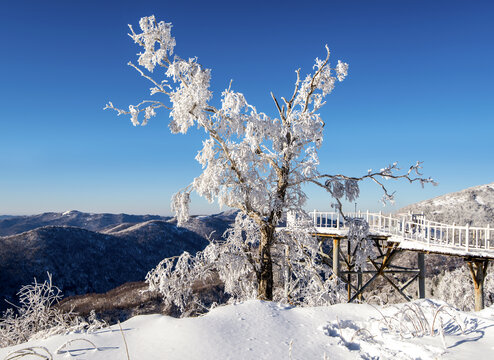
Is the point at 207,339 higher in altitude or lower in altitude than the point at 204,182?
lower

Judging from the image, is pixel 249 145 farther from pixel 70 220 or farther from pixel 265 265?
pixel 70 220

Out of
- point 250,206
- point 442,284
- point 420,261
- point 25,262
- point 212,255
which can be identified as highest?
point 250,206

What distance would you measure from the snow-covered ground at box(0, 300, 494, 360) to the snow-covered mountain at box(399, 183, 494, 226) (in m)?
45.3

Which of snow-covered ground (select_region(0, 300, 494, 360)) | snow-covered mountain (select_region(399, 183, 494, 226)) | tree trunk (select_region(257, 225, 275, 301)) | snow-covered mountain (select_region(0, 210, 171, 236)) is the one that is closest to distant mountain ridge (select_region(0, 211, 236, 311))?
tree trunk (select_region(257, 225, 275, 301))

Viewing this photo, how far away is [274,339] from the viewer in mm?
2738

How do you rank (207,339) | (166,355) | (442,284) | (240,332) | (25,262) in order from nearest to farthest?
(166,355) → (207,339) → (240,332) → (442,284) → (25,262)

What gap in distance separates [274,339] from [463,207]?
5564 centimetres

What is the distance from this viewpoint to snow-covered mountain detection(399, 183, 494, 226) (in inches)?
1661

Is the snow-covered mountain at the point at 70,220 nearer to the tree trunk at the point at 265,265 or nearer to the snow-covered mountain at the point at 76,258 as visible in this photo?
the snow-covered mountain at the point at 76,258

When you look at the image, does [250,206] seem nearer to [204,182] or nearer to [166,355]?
[204,182]

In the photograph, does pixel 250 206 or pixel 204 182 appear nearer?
pixel 204 182

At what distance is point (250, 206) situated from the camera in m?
7.21

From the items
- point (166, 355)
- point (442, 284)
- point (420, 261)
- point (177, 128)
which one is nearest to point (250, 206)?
Result: point (177, 128)

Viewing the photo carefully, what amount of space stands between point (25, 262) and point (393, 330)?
62369 millimetres
